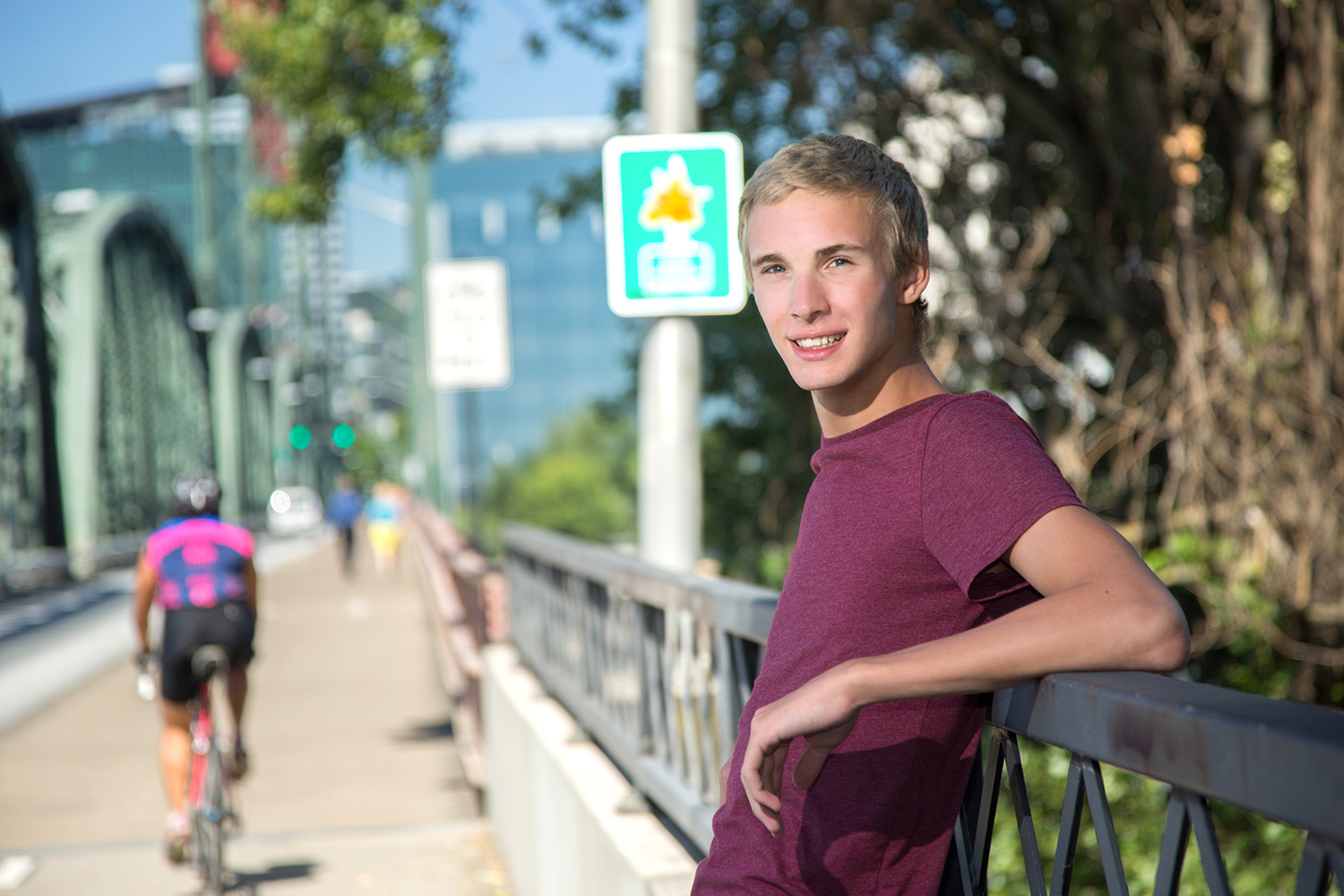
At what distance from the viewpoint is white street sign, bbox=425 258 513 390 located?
37.7 ft

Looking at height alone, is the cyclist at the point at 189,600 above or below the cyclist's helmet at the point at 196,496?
below

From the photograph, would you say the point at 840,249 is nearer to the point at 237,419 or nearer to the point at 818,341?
the point at 818,341

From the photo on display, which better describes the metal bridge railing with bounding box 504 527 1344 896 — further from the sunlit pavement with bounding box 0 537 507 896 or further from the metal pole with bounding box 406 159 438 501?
the metal pole with bounding box 406 159 438 501

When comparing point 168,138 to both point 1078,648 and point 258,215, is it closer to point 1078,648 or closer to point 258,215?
point 258,215

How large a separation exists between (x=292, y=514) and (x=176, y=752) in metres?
58.0

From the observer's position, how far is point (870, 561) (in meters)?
1.55

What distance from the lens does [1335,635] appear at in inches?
314

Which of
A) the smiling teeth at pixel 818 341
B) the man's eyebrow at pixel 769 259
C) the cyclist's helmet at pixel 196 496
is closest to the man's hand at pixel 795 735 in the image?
the smiling teeth at pixel 818 341

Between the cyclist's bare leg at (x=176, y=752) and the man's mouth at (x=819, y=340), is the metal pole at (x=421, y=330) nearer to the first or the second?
the cyclist's bare leg at (x=176, y=752)

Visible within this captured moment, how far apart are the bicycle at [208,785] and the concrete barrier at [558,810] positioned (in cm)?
127

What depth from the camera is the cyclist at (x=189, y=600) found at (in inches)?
261

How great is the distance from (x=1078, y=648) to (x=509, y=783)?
5.58 meters

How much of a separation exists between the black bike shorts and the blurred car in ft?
179

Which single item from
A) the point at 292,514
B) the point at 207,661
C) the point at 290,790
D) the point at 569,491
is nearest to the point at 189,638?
the point at 207,661
